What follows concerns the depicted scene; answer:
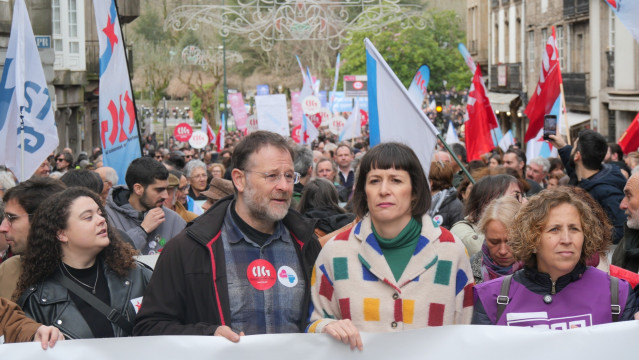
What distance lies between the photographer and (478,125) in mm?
12859

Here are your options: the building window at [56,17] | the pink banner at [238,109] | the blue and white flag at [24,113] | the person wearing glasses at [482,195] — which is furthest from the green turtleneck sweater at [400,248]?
the pink banner at [238,109]

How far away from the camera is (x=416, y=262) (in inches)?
141

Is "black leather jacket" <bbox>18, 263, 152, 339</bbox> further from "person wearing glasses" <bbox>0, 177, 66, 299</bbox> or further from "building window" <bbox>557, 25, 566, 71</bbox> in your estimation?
"building window" <bbox>557, 25, 566, 71</bbox>

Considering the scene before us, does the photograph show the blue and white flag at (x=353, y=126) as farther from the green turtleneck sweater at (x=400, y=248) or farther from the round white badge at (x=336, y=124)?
the green turtleneck sweater at (x=400, y=248)

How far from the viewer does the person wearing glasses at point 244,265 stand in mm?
3822

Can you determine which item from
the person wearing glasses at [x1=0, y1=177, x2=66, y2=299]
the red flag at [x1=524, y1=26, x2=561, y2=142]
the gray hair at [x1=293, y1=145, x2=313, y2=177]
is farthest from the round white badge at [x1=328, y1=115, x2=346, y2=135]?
the person wearing glasses at [x1=0, y1=177, x2=66, y2=299]

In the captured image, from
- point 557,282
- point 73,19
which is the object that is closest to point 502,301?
point 557,282

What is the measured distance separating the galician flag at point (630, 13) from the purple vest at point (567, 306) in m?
3.29

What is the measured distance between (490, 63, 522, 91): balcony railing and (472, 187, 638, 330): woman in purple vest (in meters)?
37.3

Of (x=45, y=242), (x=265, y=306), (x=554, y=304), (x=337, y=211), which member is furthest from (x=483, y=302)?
(x=337, y=211)

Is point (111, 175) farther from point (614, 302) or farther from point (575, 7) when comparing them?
point (575, 7)

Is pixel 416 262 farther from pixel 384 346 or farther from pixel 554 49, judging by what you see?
pixel 554 49

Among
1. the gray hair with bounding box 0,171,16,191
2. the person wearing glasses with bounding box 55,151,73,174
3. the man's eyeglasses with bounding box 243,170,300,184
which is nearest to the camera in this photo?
the man's eyeglasses with bounding box 243,170,300,184

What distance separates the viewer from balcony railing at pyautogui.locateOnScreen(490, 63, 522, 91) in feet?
133
